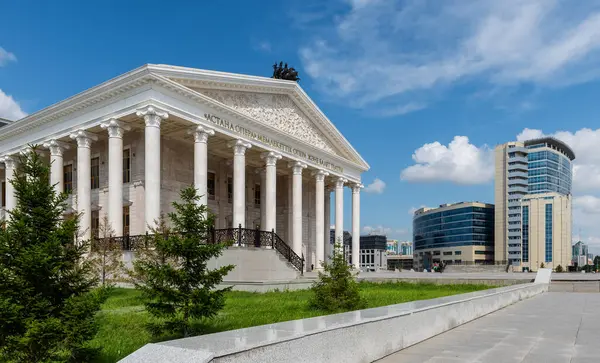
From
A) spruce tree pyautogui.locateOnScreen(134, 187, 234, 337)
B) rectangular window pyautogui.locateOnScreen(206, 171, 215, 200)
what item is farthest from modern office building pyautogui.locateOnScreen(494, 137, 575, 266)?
spruce tree pyautogui.locateOnScreen(134, 187, 234, 337)

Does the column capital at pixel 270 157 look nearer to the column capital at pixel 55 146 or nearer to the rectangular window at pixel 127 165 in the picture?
the rectangular window at pixel 127 165

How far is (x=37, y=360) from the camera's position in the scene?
20.0 ft

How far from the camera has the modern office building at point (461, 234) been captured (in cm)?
14838

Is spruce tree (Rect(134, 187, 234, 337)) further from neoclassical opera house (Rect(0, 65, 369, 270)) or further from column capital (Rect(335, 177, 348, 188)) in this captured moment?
column capital (Rect(335, 177, 348, 188))

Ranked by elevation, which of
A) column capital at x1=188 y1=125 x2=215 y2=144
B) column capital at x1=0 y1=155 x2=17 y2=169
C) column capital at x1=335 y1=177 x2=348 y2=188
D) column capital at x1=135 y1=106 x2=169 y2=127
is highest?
column capital at x1=135 y1=106 x2=169 y2=127

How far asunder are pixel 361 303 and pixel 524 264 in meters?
146

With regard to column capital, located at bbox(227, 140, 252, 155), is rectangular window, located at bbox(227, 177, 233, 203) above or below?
below

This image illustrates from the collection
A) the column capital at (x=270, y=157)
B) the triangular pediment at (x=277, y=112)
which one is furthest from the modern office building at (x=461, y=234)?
the column capital at (x=270, y=157)

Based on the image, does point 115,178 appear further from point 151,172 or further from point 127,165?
point 127,165

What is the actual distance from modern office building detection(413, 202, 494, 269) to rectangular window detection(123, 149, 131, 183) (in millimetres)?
125169

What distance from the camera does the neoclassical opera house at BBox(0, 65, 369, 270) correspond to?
2469cm

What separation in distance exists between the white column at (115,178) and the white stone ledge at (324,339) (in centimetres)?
1889

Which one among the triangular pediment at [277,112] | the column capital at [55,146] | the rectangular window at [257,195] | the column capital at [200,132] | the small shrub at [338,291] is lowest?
the small shrub at [338,291]

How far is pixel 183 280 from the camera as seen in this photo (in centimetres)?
825
